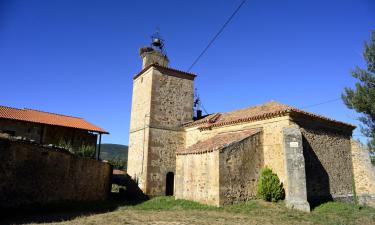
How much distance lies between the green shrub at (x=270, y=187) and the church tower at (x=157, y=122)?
296 inches

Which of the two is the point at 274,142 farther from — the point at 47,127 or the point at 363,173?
the point at 47,127

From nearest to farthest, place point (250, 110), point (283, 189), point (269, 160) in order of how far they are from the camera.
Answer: point (283, 189) → point (269, 160) → point (250, 110)

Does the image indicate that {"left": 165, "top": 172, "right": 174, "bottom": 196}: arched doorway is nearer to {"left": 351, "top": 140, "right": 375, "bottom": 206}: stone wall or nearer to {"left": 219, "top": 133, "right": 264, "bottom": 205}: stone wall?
{"left": 219, "top": 133, "right": 264, "bottom": 205}: stone wall

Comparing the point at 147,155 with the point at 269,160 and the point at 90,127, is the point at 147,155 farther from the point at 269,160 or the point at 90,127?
the point at 269,160

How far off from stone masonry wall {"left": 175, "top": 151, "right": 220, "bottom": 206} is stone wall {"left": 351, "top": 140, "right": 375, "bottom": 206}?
30.2ft

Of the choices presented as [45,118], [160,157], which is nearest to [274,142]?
[160,157]

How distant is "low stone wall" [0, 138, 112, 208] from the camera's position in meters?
9.45

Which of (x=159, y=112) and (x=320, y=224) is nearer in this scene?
(x=320, y=224)

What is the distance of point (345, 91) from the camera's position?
64.8 ft

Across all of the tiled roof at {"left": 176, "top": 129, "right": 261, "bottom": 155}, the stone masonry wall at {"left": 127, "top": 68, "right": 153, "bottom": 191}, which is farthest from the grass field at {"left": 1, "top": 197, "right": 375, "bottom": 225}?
the stone masonry wall at {"left": 127, "top": 68, "right": 153, "bottom": 191}

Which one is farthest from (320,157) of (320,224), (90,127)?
(90,127)

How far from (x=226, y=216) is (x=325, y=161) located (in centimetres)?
772

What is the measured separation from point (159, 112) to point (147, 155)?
10.8ft

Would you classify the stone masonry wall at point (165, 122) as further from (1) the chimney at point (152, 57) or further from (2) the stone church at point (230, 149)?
(1) the chimney at point (152, 57)
